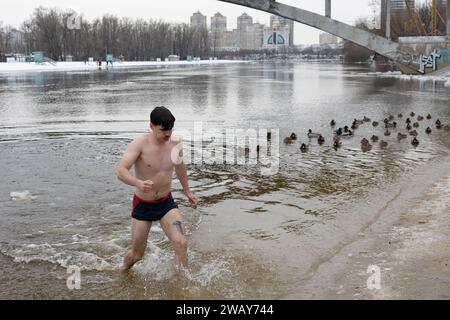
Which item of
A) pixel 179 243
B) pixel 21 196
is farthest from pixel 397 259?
pixel 21 196

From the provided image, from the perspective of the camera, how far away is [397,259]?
5582 mm

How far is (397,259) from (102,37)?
111 meters

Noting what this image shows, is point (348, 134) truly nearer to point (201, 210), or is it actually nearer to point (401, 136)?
point (401, 136)

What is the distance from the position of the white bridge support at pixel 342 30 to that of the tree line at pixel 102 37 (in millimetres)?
64636

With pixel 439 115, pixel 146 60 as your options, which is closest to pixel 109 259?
pixel 439 115

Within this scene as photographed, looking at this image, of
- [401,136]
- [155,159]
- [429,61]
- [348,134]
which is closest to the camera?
[155,159]

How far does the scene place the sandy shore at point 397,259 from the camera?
4.84 metres

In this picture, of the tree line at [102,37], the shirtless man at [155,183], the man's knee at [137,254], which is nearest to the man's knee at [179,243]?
the shirtless man at [155,183]

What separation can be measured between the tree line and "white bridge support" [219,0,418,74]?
212ft

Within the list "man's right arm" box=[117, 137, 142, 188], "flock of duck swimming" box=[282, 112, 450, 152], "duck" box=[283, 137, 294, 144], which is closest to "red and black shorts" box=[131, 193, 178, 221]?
"man's right arm" box=[117, 137, 142, 188]

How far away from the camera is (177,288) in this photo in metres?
5.08

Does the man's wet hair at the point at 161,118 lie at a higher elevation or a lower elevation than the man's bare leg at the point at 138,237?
higher

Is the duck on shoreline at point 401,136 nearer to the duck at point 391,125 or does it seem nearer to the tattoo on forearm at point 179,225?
the duck at point 391,125
